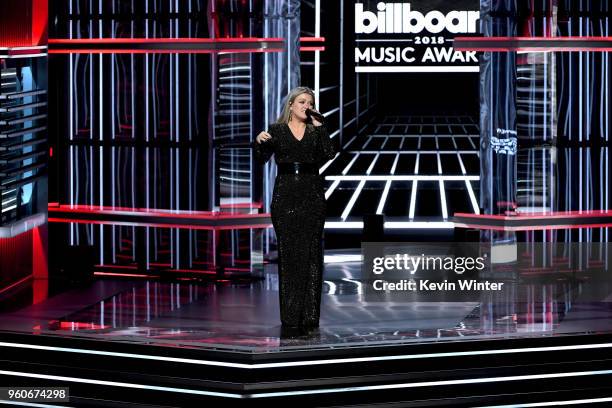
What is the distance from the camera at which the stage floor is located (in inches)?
292

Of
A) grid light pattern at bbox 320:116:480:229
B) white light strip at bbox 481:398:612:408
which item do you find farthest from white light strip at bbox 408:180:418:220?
white light strip at bbox 481:398:612:408

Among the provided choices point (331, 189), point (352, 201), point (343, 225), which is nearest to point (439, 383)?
point (343, 225)

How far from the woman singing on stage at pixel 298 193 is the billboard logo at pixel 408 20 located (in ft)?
15.5

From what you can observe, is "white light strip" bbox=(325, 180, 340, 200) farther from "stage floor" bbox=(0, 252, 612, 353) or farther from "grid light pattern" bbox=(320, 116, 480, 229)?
"stage floor" bbox=(0, 252, 612, 353)

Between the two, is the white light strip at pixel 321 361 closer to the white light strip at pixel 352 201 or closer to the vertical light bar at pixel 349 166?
the white light strip at pixel 352 201

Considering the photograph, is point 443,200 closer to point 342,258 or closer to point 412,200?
point 412,200

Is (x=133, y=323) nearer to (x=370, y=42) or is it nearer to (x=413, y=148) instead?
(x=370, y=42)

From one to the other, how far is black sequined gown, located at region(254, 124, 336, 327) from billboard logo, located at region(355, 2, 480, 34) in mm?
4745

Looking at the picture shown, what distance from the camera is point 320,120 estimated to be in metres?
7.39

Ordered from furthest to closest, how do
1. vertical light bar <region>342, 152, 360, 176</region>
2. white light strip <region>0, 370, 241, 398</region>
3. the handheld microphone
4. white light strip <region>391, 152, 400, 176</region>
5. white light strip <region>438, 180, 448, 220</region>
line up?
white light strip <region>391, 152, 400, 176</region>
vertical light bar <region>342, 152, 360, 176</region>
white light strip <region>438, 180, 448, 220</region>
the handheld microphone
white light strip <region>0, 370, 241, 398</region>

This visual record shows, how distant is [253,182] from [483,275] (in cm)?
166

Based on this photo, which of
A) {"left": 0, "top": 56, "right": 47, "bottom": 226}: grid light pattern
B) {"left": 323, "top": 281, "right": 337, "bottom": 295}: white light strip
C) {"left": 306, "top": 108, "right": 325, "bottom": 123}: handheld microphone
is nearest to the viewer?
{"left": 306, "top": 108, "right": 325, "bottom": 123}: handheld microphone

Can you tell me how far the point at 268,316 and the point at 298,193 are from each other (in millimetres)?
1082

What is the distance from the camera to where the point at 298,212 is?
748 cm
